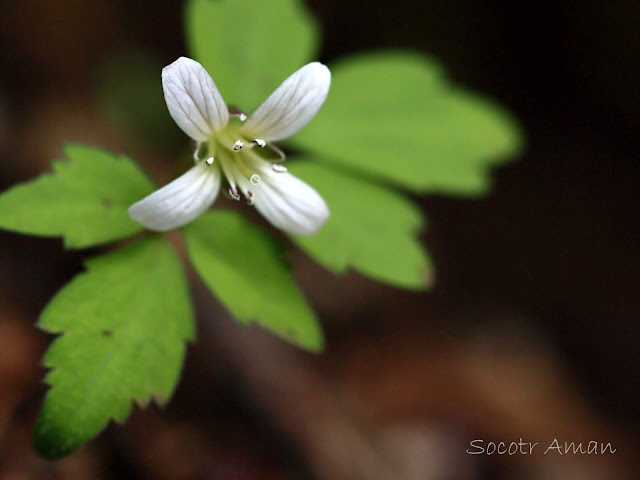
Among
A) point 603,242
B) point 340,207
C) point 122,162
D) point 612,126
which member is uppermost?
point 612,126

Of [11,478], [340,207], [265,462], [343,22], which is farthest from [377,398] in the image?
[343,22]

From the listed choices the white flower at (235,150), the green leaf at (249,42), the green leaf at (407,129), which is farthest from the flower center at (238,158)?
the green leaf at (407,129)

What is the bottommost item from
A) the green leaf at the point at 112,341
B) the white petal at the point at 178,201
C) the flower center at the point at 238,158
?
the green leaf at the point at 112,341

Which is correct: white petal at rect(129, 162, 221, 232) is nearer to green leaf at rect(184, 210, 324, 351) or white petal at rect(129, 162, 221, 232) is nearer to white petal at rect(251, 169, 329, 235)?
white petal at rect(251, 169, 329, 235)

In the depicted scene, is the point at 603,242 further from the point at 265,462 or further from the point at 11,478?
the point at 11,478

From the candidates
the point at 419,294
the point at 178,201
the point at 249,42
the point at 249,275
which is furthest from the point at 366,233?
the point at 419,294

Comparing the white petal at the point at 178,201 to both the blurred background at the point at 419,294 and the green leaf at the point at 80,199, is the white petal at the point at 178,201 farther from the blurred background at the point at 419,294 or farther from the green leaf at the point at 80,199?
the blurred background at the point at 419,294

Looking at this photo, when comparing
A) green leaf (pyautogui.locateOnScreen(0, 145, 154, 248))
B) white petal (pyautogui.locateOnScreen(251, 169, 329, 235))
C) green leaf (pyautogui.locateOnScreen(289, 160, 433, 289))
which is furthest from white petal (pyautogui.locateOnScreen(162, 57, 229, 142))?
green leaf (pyautogui.locateOnScreen(289, 160, 433, 289))
